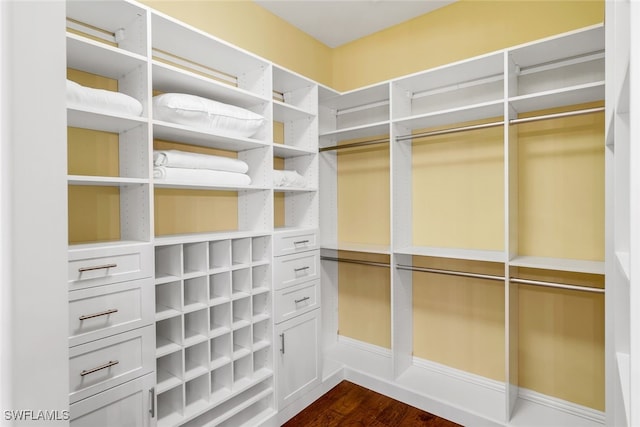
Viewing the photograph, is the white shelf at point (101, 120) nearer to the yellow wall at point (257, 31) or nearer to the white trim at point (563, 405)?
the yellow wall at point (257, 31)

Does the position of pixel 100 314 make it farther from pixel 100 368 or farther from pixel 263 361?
pixel 263 361

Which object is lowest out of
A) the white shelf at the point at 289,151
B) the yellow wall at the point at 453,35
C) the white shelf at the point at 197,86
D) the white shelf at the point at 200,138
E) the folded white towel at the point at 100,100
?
the white shelf at the point at 200,138

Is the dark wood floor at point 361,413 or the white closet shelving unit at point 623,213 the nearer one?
the white closet shelving unit at point 623,213

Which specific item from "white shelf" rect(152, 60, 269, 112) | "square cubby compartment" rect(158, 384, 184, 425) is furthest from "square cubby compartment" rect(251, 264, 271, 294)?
"white shelf" rect(152, 60, 269, 112)

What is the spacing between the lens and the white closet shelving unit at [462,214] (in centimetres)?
204

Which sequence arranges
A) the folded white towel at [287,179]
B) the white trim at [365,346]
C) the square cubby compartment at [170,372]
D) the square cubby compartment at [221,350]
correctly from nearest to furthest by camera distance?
the square cubby compartment at [170,372] < the square cubby compartment at [221,350] < the folded white towel at [287,179] < the white trim at [365,346]

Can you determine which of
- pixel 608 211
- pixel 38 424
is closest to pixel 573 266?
pixel 608 211

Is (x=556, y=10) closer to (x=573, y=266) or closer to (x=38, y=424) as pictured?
(x=573, y=266)

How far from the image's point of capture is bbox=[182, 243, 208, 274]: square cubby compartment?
1.88m

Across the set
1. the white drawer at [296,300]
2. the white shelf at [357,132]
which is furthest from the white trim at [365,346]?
the white shelf at [357,132]

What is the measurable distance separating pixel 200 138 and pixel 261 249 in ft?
2.56

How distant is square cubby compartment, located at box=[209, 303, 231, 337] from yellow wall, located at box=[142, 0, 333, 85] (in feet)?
5.87

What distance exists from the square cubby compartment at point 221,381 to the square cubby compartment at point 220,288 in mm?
380

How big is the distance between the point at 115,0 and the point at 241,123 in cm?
80
